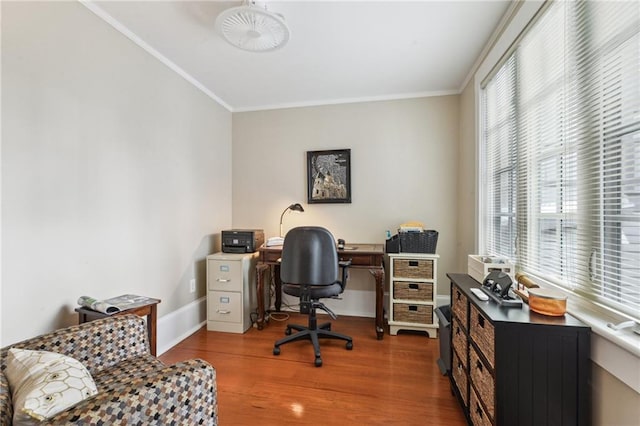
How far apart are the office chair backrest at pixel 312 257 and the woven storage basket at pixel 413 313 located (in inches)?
32.3

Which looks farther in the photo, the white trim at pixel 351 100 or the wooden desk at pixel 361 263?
the white trim at pixel 351 100

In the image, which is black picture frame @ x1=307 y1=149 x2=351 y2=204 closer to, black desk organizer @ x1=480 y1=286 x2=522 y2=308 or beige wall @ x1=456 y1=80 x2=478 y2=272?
beige wall @ x1=456 y1=80 x2=478 y2=272

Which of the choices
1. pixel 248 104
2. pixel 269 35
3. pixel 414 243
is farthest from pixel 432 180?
pixel 248 104

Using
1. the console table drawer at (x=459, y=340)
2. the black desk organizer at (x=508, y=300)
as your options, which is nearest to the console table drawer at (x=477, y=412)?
the console table drawer at (x=459, y=340)

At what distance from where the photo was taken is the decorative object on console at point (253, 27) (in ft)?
4.97

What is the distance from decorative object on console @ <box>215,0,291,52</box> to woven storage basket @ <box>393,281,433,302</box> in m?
2.21

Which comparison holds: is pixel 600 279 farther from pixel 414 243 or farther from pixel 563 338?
pixel 414 243

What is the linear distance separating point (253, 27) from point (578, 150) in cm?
179

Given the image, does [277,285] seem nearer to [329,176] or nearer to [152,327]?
[329,176]

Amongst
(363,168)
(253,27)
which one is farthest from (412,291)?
(253,27)

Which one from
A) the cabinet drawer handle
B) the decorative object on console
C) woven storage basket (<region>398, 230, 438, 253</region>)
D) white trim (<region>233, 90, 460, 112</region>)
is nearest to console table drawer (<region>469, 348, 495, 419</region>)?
the cabinet drawer handle

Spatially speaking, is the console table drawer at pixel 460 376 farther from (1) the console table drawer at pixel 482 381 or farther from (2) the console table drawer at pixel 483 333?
(2) the console table drawer at pixel 483 333

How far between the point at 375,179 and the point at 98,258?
2.51 m

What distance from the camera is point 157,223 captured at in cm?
222
